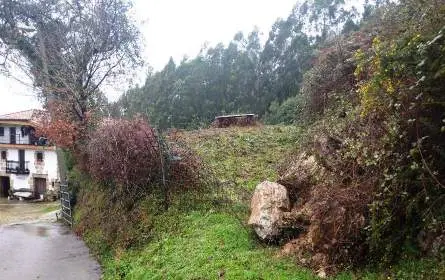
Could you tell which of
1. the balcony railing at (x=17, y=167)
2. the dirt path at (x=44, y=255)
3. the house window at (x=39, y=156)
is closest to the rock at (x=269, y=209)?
the dirt path at (x=44, y=255)

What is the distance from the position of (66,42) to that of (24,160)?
20.8 metres

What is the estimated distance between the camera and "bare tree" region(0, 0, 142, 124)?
17891 millimetres

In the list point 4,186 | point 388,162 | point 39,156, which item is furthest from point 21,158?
point 388,162

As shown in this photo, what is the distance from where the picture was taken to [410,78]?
5.04 metres

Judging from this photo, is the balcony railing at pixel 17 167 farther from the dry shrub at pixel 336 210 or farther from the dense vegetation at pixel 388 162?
the dry shrub at pixel 336 210

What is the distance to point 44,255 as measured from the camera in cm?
1080

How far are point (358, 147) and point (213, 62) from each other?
128 feet

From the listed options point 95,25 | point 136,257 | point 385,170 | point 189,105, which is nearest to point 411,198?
point 385,170

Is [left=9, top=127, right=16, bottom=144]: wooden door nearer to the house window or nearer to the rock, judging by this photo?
the house window

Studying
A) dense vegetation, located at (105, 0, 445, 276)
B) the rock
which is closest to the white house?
the rock

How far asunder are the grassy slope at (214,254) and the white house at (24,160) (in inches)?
1007

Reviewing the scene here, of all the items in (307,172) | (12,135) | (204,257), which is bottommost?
(204,257)

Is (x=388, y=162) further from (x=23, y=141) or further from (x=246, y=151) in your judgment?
(x=23, y=141)

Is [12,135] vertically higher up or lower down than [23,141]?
higher up
